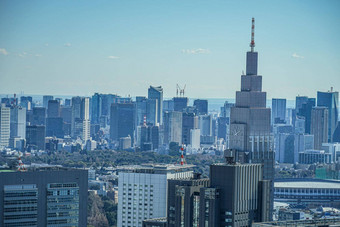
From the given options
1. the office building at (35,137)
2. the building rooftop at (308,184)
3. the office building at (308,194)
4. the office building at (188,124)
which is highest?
the office building at (188,124)

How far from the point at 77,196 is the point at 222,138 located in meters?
120

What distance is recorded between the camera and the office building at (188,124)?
141375 millimetres

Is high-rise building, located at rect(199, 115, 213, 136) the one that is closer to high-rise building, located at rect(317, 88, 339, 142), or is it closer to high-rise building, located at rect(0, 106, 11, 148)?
high-rise building, located at rect(317, 88, 339, 142)

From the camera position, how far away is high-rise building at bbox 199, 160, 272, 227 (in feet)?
108

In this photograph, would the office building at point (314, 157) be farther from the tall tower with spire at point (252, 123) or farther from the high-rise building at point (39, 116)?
the tall tower with spire at point (252, 123)

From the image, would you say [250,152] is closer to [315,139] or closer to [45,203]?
[45,203]

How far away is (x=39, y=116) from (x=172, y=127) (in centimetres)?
2687

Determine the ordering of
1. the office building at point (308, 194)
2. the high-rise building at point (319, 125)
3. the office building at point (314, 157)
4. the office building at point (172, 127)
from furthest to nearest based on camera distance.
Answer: the office building at point (172, 127), the high-rise building at point (319, 125), the office building at point (314, 157), the office building at point (308, 194)

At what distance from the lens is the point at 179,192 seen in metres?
34.0

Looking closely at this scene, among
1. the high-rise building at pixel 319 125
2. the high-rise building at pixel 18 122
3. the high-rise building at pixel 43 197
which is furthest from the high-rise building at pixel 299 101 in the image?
the high-rise building at pixel 43 197

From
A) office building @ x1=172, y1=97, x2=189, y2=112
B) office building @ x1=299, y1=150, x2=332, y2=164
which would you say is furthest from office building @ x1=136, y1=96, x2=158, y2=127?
office building @ x1=299, y1=150, x2=332, y2=164

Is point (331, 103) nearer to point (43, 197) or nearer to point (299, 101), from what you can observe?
point (299, 101)

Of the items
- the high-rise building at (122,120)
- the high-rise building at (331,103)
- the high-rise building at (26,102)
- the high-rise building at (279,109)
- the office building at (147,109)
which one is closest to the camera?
the high-rise building at (331,103)

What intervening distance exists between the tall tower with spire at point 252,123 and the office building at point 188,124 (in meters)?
82.7
